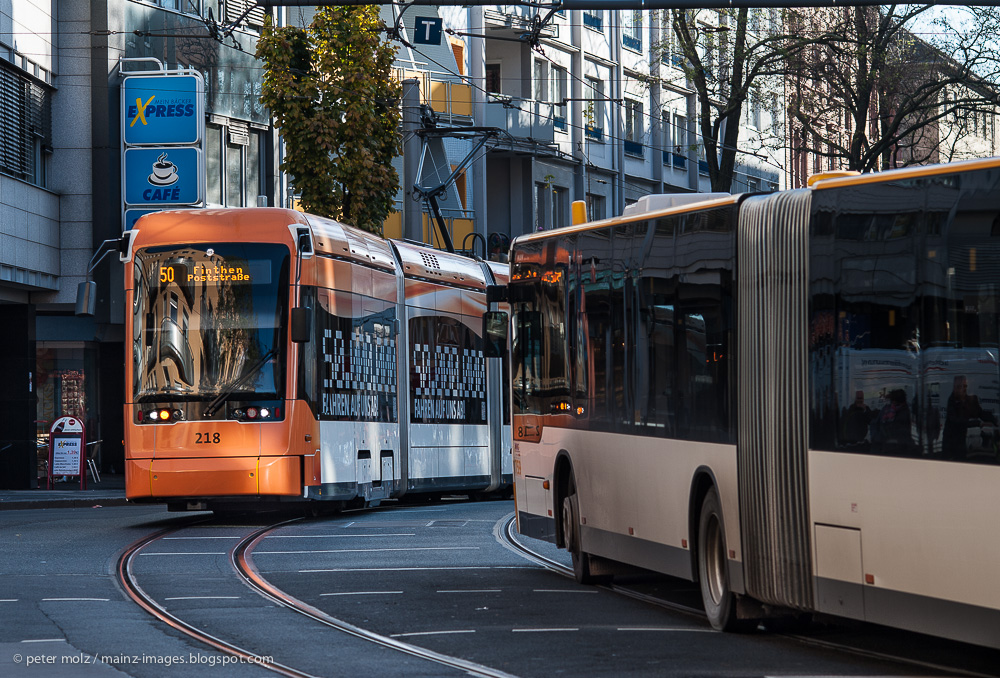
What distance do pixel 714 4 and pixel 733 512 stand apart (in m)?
7.86

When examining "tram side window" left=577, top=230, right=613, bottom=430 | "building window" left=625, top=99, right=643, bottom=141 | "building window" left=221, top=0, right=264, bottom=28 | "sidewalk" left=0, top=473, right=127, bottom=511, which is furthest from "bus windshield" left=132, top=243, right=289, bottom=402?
"building window" left=625, top=99, right=643, bottom=141

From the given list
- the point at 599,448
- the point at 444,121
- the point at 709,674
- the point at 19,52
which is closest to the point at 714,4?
the point at 599,448

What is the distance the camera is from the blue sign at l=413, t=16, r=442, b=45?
43.6 metres

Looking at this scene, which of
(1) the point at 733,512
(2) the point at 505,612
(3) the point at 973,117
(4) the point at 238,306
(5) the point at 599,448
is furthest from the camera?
(3) the point at 973,117

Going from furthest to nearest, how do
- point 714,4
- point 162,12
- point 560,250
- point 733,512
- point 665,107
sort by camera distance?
point 665,107
point 162,12
point 714,4
point 560,250
point 733,512

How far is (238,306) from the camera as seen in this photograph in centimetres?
1973

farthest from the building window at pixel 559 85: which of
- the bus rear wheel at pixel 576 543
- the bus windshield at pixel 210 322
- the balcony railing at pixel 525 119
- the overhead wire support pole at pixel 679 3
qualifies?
the bus rear wheel at pixel 576 543

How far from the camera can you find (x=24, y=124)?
3169 cm

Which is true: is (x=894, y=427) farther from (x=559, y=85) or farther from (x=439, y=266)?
(x=559, y=85)

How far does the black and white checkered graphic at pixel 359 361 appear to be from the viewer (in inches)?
818

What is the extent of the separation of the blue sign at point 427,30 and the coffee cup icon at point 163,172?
39.5 feet

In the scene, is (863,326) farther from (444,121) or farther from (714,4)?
(444,121)

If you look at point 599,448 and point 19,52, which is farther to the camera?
point 19,52

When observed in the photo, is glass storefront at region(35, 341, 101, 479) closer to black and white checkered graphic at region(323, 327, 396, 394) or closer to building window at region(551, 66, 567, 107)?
black and white checkered graphic at region(323, 327, 396, 394)
